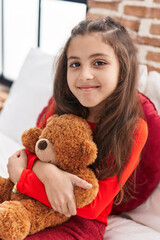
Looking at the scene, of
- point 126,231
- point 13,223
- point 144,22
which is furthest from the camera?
point 144,22

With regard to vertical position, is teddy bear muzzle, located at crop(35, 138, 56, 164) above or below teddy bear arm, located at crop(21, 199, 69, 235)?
above

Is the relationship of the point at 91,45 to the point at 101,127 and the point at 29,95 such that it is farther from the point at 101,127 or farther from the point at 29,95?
Result: the point at 29,95

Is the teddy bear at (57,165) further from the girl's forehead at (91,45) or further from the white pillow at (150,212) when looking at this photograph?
the white pillow at (150,212)

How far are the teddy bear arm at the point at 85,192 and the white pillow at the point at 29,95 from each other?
2.35 ft

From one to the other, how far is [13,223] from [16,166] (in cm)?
21

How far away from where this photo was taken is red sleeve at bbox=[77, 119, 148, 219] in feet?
2.51

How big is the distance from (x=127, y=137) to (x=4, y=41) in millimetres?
→ 1943

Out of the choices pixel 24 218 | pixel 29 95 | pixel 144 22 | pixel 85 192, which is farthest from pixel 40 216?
pixel 144 22

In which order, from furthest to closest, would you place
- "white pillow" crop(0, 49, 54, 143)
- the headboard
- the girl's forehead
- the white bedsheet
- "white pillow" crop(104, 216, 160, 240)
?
1. the headboard
2. "white pillow" crop(0, 49, 54, 143)
3. the white bedsheet
4. "white pillow" crop(104, 216, 160, 240)
5. the girl's forehead

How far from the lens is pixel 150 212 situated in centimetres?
97

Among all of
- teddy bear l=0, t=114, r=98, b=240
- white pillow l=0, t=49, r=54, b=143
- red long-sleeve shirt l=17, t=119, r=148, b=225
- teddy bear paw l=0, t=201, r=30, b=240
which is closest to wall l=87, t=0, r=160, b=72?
white pillow l=0, t=49, r=54, b=143

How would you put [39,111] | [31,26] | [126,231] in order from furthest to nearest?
1. [31,26]
2. [39,111]
3. [126,231]

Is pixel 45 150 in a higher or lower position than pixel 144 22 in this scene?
lower

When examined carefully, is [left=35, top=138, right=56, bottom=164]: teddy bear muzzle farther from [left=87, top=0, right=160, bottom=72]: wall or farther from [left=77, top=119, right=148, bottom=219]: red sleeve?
[left=87, top=0, right=160, bottom=72]: wall
